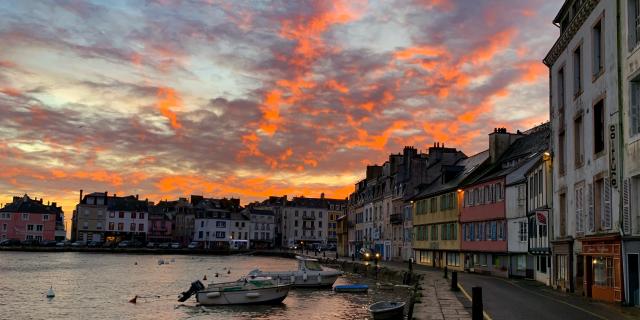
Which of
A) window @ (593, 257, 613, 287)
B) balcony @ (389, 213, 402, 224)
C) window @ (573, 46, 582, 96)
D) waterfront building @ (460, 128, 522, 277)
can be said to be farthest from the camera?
balcony @ (389, 213, 402, 224)

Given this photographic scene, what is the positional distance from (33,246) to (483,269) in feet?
460

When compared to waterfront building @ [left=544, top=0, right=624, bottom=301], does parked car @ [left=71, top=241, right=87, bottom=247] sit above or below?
below

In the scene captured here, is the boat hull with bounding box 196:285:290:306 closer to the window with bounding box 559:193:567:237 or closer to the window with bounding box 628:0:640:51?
the window with bounding box 559:193:567:237

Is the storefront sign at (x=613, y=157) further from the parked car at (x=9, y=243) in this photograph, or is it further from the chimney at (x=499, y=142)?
the parked car at (x=9, y=243)

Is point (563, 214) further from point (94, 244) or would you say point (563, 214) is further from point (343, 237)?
point (94, 244)

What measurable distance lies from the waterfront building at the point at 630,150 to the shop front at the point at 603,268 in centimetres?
60

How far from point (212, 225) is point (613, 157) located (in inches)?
6717

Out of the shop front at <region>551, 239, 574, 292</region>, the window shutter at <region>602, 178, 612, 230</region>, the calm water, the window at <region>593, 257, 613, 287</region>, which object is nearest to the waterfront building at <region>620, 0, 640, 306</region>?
the window shutter at <region>602, 178, 612, 230</region>

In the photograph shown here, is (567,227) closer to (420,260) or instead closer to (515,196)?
(515,196)

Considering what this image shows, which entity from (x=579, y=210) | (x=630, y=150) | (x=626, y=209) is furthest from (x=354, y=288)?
(x=630, y=150)

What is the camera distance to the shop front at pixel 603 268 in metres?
27.9

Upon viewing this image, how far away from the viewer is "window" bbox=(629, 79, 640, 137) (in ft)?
86.7

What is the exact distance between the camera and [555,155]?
132 feet

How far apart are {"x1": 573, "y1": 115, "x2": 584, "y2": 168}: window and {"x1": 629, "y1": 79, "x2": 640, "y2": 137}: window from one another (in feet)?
26.2
